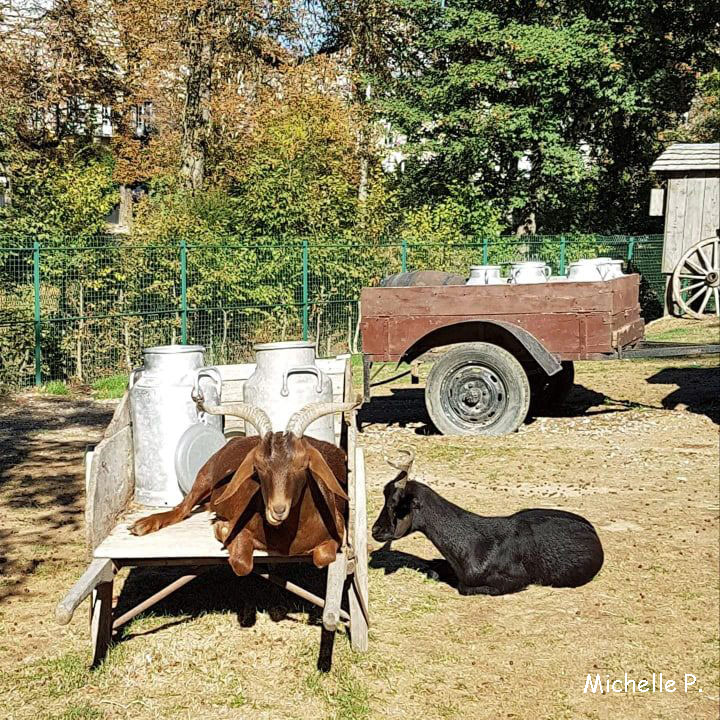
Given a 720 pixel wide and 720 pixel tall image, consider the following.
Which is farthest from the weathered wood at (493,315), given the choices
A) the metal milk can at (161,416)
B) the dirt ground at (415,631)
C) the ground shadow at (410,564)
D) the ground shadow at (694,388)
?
the metal milk can at (161,416)

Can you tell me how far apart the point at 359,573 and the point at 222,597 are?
1.11 m

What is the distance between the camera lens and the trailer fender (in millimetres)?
9328

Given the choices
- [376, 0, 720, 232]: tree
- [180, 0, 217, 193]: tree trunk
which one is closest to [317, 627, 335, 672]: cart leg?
[376, 0, 720, 232]: tree

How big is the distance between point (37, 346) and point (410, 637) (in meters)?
9.97

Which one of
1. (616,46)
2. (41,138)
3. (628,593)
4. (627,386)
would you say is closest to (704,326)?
(627,386)

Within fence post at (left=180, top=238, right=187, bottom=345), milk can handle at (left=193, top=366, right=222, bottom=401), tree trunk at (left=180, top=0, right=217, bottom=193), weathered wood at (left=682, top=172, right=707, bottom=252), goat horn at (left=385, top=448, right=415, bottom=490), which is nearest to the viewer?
milk can handle at (left=193, top=366, right=222, bottom=401)

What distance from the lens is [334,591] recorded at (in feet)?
Result: 12.9

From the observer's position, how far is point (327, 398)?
16.3ft

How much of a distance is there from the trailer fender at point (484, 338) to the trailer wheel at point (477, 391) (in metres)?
0.16

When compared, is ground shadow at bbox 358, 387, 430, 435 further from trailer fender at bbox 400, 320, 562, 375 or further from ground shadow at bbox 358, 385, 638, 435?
trailer fender at bbox 400, 320, 562, 375

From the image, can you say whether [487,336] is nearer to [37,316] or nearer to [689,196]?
[37,316]

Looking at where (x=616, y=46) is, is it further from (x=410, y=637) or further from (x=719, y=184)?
(x=410, y=637)

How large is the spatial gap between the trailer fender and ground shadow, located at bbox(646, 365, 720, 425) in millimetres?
2382

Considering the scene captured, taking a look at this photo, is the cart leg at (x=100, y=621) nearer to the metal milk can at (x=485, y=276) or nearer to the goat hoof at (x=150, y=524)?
the goat hoof at (x=150, y=524)
